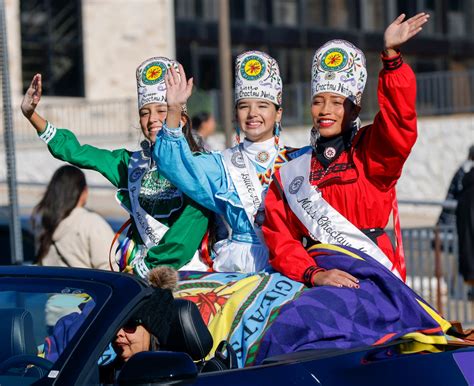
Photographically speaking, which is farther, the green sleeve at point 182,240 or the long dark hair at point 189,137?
the long dark hair at point 189,137

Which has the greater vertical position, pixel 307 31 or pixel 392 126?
pixel 307 31

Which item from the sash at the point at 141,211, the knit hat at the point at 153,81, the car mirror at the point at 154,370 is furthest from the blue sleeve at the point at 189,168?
the car mirror at the point at 154,370

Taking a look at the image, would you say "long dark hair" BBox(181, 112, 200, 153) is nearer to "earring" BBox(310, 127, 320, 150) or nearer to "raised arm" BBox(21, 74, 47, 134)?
"earring" BBox(310, 127, 320, 150)

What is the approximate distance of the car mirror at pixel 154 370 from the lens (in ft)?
12.6

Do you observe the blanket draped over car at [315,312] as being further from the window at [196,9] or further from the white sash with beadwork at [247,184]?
the window at [196,9]

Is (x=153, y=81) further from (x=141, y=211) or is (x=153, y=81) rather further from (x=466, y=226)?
(x=466, y=226)

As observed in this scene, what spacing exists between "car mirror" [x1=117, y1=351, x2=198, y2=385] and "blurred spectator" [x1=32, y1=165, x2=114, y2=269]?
14.0ft

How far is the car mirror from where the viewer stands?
12.6 ft

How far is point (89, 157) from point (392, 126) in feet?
6.12

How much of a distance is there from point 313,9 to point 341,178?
25.6 m

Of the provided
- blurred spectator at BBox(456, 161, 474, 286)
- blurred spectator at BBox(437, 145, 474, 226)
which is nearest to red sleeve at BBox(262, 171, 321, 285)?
blurred spectator at BBox(456, 161, 474, 286)

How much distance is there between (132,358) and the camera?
3.88 m

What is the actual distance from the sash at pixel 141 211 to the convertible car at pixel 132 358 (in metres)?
1.52

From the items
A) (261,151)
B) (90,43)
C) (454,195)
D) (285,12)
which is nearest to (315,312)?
(261,151)
